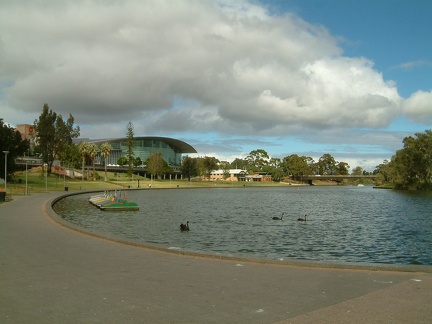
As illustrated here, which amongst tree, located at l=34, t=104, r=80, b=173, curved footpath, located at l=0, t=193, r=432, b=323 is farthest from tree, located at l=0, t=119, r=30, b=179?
curved footpath, located at l=0, t=193, r=432, b=323

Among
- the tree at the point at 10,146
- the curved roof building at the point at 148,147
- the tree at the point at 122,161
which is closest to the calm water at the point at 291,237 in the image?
the tree at the point at 10,146

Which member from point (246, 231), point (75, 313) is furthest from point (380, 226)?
point (75, 313)

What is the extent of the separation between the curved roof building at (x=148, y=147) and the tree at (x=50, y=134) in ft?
190

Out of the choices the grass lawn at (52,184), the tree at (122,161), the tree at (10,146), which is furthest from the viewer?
the tree at (122,161)

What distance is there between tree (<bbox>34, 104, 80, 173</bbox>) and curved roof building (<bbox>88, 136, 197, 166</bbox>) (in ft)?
190

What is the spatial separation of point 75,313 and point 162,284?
2.18 metres

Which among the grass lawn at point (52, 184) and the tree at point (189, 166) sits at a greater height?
the tree at point (189, 166)

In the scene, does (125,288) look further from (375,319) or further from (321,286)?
(375,319)

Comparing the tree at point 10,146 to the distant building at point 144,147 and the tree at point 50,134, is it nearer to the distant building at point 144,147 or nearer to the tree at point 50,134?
the tree at point 50,134

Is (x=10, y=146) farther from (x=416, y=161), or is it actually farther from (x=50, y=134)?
(x=416, y=161)

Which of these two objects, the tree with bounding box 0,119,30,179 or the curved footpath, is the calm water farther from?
the tree with bounding box 0,119,30,179

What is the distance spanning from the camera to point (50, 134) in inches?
4013

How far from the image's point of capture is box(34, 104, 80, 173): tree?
101750 mm

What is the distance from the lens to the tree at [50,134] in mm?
101750
